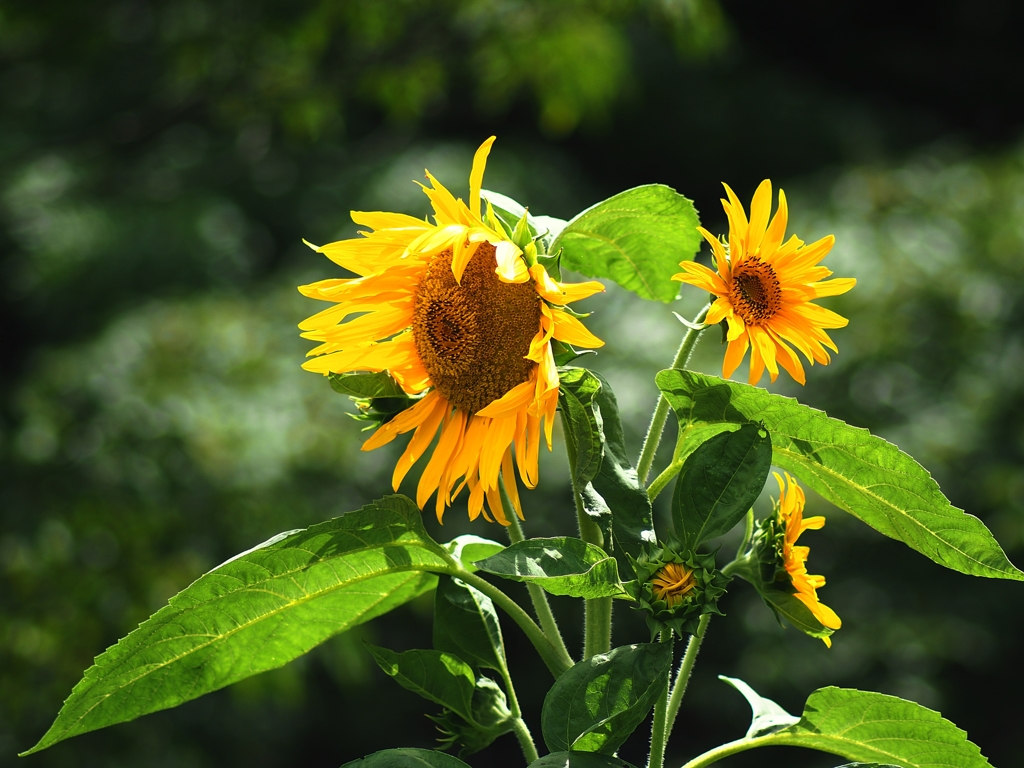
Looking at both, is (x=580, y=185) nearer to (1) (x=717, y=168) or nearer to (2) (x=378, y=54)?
(1) (x=717, y=168)

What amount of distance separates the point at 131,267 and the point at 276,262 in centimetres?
55

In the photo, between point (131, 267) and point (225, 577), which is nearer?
point (225, 577)

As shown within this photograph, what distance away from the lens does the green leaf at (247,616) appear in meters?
0.41

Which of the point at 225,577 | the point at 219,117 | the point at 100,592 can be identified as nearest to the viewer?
the point at 225,577

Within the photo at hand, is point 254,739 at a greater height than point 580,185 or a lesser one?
lesser

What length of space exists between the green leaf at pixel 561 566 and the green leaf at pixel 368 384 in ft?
0.35

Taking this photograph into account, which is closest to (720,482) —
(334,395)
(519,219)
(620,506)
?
(620,506)

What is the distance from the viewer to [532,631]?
0.46 meters

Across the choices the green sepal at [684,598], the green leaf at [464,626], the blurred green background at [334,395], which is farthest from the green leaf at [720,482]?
the blurred green background at [334,395]

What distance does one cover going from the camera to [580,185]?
12.9 ft

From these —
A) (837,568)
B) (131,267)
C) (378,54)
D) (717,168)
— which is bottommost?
(837,568)

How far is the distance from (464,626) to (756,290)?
206 mm

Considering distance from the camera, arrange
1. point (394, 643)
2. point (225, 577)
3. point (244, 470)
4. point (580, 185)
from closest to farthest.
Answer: point (225, 577) → point (244, 470) → point (394, 643) → point (580, 185)

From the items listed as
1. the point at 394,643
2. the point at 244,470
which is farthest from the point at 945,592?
the point at 244,470
